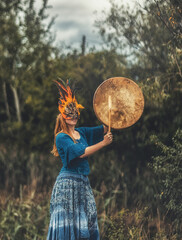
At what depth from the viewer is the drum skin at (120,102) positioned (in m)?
3.72

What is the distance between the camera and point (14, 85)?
10.4 meters

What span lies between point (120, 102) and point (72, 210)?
1105 mm

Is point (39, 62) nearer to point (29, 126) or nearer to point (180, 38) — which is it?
point (29, 126)

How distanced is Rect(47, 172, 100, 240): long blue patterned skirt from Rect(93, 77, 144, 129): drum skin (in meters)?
0.62

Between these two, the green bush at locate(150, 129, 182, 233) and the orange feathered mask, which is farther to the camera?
the green bush at locate(150, 129, 182, 233)

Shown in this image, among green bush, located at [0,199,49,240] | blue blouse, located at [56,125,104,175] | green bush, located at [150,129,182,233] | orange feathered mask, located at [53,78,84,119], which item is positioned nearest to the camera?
blue blouse, located at [56,125,104,175]

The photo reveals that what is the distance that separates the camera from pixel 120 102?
12.4ft

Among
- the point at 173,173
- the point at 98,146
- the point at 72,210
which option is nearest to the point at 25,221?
the point at 173,173

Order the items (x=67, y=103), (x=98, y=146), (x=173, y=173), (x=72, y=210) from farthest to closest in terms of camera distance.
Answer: (x=173, y=173)
(x=67, y=103)
(x=72, y=210)
(x=98, y=146)

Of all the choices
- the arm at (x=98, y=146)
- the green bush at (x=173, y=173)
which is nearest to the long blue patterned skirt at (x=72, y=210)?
the arm at (x=98, y=146)

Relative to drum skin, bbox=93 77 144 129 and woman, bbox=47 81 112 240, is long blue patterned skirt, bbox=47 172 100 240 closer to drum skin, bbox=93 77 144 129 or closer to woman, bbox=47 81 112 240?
woman, bbox=47 81 112 240

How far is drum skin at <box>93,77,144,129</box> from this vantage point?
3.72 metres

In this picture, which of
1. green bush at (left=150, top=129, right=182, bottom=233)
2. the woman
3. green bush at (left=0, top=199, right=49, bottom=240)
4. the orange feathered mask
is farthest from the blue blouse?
green bush at (left=0, top=199, right=49, bottom=240)

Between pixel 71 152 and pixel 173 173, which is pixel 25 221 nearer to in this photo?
pixel 173 173
